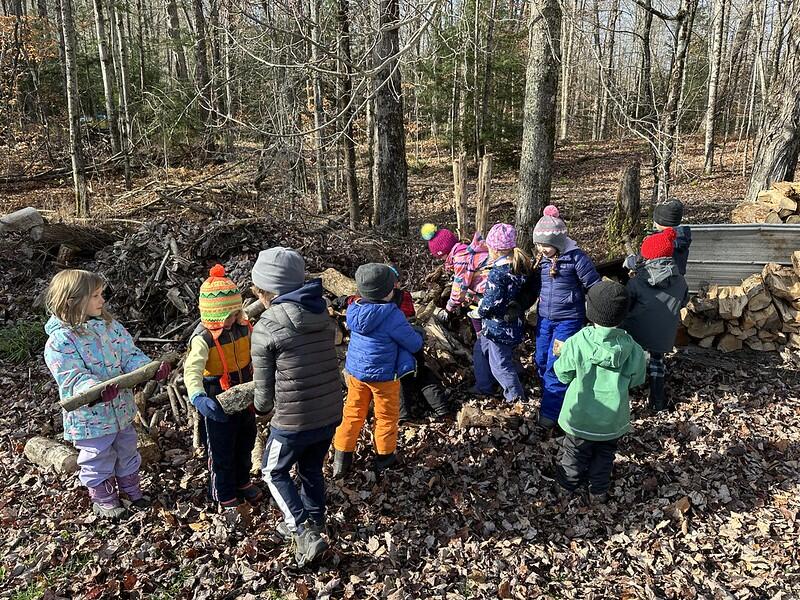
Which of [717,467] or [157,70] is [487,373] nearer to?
[717,467]

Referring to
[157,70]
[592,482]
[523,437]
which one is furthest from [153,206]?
[157,70]

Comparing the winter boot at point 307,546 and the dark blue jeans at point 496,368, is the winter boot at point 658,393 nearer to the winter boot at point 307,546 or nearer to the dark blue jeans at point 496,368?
the dark blue jeans at point 496,368

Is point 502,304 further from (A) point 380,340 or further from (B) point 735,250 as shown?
(B) point 735,250

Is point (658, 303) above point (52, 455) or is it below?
above

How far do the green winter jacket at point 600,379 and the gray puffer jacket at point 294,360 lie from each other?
1782 mm

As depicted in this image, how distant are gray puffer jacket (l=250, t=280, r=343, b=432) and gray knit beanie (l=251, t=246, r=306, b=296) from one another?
0.07m

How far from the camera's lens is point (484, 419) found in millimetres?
4773

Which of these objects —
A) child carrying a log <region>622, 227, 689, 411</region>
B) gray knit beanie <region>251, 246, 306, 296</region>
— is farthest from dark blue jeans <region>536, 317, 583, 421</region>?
gray knit beanie <region>251, 246, 306, 296</region>

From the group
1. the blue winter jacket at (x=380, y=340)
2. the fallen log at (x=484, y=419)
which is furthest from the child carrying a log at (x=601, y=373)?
the blue winter jacket at (x=380, y=340)

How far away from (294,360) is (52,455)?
2.48 m

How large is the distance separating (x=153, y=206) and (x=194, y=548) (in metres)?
6.50

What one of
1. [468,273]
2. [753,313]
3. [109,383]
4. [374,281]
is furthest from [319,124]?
[109,383]

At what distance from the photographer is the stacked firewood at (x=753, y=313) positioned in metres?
5.79

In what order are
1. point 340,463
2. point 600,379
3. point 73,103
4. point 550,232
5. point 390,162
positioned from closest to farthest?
1. point 600,379
2. point 340,463
3. point 550,232
4. point 390,162
5. point 73,103
